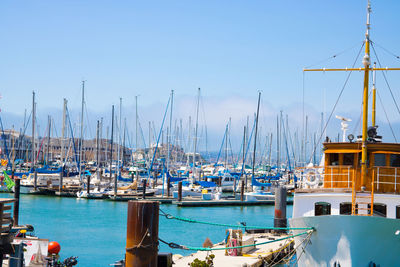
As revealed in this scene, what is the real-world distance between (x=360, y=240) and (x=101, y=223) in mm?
38482

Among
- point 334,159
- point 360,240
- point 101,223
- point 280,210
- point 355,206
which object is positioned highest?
point 334,159

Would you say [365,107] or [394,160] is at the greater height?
[365,107]

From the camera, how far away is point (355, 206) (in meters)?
19.3

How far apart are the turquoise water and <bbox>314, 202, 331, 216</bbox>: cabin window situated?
17.7 metres

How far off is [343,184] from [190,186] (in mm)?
59669

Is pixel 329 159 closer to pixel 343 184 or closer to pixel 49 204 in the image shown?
pixel 343 184

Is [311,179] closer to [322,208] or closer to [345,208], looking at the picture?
[322,208]

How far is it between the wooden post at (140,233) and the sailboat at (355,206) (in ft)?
23.5

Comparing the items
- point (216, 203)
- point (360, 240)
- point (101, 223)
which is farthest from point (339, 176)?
point (216, 203)

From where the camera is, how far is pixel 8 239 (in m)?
16.0

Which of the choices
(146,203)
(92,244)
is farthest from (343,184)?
(92,244)

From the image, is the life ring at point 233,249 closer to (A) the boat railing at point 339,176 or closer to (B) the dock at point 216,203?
(A) the boat railing at point 339,176

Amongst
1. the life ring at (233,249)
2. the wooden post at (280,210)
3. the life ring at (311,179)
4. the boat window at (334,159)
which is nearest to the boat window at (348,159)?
the boat window at (334,159)

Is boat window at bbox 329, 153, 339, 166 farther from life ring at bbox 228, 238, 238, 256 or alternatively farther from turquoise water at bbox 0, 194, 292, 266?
turquoise water at bbox 0, 194, 292, 266
